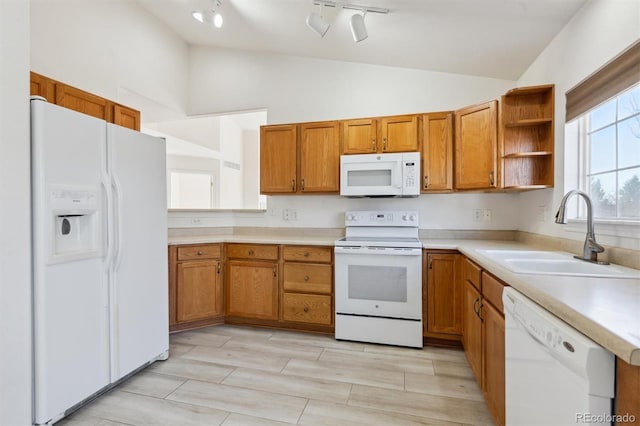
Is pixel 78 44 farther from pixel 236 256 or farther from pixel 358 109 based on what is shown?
pixel 358 109

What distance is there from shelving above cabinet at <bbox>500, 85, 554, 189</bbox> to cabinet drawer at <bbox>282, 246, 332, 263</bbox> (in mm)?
1562

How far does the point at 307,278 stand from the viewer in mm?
2785

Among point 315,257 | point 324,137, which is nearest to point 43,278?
point 315,257

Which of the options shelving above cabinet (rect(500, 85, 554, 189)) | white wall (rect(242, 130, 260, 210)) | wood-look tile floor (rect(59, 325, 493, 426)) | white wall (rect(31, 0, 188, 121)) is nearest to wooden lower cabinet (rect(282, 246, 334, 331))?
wood-look tile floor (rect(59, 325, 493, 426))

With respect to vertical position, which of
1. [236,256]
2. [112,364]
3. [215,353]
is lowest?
[215,353]

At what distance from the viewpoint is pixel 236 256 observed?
9.80ft

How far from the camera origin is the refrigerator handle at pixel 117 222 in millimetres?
1876

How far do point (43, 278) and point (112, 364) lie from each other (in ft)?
2.36

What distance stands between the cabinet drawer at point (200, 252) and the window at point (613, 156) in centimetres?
296

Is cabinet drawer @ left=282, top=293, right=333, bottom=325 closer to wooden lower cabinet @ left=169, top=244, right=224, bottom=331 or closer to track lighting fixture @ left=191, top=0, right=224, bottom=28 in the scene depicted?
wooden lower cabinet @ left=169, top=244, right=224, bottom=331

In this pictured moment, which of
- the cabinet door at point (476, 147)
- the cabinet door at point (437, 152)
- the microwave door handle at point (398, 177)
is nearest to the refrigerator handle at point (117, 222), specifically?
the microwave door handle at point (398, 177)

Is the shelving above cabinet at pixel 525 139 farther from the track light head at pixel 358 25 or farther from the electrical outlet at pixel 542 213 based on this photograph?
the track light head at pixel 358 25

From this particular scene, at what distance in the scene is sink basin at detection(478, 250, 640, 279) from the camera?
4.19 ft

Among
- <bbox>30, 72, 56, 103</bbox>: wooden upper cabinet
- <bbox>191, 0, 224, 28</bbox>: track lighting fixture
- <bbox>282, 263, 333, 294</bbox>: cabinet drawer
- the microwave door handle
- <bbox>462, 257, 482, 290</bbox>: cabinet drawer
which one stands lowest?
<bbox>282, 263, 333, 294</bbox>: cabinet drawer
